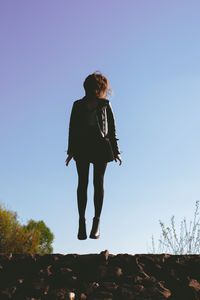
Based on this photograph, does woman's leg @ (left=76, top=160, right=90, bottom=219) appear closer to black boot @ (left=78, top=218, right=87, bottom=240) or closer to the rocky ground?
black boot @ (left=78, top=218, right=87, bottom=240)

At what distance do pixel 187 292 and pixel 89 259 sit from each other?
1.24 metres

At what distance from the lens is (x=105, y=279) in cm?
423

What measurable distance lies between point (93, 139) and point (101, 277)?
199 cm

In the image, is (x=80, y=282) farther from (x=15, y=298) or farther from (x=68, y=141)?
(x=68, y=141)

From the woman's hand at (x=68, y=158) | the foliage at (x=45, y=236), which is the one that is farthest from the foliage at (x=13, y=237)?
the woman's hand at (x=68, y=158)

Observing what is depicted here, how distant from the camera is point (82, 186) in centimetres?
523

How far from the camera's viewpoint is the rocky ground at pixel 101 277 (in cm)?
398

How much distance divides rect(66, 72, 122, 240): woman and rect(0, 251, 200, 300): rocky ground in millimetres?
718

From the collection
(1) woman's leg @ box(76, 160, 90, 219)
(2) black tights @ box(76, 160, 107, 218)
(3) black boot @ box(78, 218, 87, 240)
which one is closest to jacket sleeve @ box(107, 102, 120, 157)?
(2) black tights @ box(76, 160, 107, 218)

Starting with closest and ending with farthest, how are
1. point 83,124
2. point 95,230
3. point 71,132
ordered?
1. point 95,230
2. point 83,124
3. point 71,132

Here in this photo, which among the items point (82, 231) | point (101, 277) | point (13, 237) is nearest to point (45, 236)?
point (13, 237)

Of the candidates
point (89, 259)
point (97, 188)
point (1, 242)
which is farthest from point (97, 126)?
point (1, 242)

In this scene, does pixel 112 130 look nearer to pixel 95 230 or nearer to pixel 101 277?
pixel 95 230

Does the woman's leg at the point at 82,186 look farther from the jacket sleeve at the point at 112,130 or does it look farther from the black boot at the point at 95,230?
the jacket sleeve at the point at 112,130
